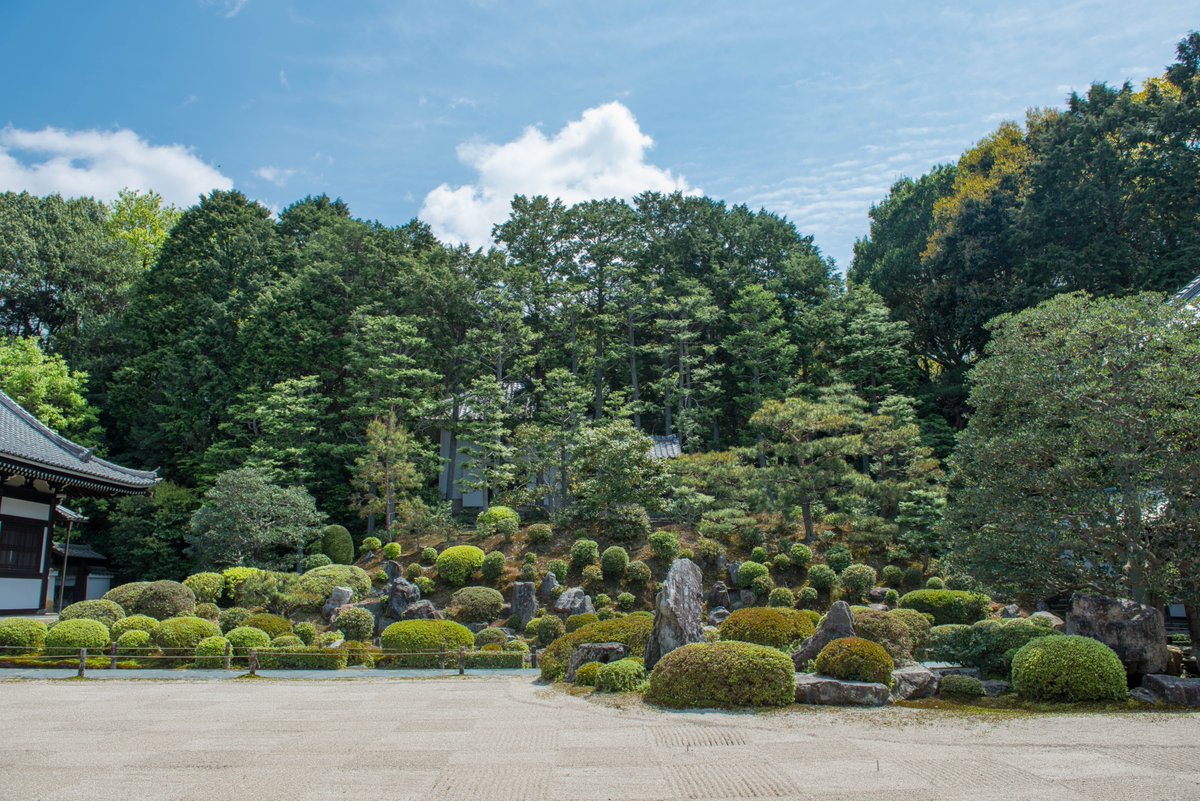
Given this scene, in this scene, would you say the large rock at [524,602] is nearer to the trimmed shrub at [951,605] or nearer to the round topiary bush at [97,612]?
the round topiary bush at [97,612]

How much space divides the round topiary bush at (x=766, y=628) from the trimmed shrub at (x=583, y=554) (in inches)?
467

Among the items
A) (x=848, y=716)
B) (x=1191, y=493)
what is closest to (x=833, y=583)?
(x=1191, y=493)

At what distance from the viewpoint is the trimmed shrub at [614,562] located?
2450 cm

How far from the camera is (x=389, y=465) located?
28953 millimetres

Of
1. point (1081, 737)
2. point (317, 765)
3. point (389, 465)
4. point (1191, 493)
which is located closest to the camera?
point (317, 765)

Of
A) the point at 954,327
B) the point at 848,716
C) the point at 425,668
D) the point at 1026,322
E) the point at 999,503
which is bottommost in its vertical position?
the point at 425,668

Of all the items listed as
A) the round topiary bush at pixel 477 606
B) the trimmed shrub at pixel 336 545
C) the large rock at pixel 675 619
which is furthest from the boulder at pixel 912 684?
the trimmed shrub at pixel 336 545

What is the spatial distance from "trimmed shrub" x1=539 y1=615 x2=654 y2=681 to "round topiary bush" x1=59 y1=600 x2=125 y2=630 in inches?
425

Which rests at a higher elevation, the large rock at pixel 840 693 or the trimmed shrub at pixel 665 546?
the trimmed shrub at pixel 665 546

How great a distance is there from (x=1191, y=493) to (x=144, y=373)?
38017 millimetres

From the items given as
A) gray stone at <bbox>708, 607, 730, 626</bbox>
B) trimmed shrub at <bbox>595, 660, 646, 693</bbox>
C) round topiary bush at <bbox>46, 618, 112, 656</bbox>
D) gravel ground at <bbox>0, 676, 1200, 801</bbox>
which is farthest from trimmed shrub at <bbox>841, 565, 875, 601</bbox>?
round topiary bush at <bbox>46, 618, 112, 656</bbox>

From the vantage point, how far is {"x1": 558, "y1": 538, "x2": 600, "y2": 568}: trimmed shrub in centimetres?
2506

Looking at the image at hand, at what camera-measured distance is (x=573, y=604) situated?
22.0 m

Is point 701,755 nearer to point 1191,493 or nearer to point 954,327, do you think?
point 1191,493
